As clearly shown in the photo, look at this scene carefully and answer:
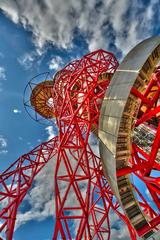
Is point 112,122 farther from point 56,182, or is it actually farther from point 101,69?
point 101,69

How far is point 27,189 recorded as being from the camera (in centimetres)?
1398

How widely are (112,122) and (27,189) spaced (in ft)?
32.5

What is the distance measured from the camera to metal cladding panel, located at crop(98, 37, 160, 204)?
673 centimetres

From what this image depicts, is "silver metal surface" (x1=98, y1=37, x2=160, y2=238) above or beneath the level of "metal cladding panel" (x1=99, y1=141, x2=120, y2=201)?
above

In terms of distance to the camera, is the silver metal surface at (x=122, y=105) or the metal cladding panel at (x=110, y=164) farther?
the metal cladding panel at (x=110, y=164)

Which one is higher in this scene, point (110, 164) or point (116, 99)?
point (116, 99)

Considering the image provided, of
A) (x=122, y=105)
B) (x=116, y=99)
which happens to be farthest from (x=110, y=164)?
(x=116, y=99)

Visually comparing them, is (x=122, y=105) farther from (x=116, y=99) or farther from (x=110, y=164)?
(x=110, y=164)

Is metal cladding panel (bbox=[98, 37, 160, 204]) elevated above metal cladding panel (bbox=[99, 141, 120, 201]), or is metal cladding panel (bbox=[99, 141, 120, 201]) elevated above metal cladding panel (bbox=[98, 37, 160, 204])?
metal cladding panel (bbox=[98, 37, 160, 204])

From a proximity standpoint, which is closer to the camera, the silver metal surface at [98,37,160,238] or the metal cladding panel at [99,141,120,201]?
the silver metal surface at [98,37,160,238]

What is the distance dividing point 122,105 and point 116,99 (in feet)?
1.33

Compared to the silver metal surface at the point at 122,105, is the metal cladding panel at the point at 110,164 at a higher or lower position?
lower

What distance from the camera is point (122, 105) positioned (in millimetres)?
6660

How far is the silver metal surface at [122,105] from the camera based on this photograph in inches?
266
